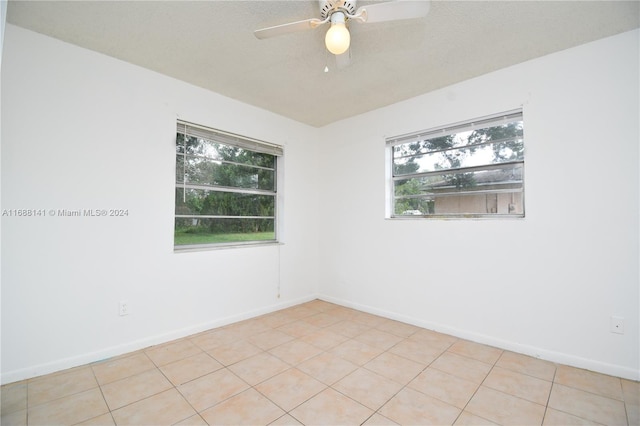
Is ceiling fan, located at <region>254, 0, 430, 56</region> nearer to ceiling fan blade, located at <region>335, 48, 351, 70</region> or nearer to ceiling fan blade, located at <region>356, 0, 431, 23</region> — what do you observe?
ceiling fan blade, located at <region>356, 0, 431, 23</region>

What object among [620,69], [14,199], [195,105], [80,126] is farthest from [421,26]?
[14,199]

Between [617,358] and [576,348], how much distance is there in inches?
8.9

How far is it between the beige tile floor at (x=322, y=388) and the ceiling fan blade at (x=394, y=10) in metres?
2.32

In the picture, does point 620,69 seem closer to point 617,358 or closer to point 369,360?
point 617,358

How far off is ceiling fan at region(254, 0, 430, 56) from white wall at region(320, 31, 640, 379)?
1392 millimetres

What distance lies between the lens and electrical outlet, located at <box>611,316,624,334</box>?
7.02 feet

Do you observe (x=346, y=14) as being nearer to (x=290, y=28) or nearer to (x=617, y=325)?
(x=290, y=28)

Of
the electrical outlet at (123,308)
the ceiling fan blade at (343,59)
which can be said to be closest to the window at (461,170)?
the ceiling fan blade at (343,59)

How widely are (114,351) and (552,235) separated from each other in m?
3.73

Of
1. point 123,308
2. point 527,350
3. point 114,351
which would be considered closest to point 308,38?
point 123,308

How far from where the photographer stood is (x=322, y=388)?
2.03 metres

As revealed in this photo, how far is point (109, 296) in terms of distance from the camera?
2.46m

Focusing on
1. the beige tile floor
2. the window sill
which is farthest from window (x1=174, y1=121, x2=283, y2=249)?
the beige tile floor

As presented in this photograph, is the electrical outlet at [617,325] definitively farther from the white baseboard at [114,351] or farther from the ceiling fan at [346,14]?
the white baseboard at [114,351]
